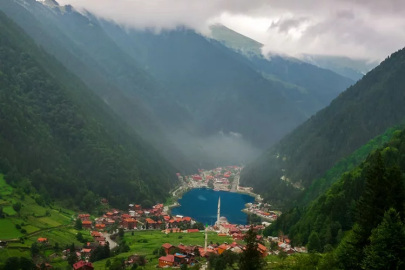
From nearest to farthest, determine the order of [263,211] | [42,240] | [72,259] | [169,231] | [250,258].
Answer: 1. [250,258]
2. [72,259]
3. [42,240]
4. [169,231]
5. [263,211]

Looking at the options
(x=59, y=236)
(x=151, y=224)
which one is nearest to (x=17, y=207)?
(x=59, y=236)

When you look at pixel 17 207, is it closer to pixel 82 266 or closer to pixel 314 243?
pixel 82 266

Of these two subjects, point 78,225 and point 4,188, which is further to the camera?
point 4,188

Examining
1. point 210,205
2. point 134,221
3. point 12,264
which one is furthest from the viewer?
point 210,205

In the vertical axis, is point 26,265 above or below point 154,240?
above

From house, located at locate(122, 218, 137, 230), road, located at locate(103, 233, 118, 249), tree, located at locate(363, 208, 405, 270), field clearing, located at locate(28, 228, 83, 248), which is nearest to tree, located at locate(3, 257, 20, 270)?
field clearing, located at locate(28, 228, 83, 248)

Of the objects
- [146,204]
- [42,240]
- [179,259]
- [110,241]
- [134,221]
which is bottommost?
[146,204]

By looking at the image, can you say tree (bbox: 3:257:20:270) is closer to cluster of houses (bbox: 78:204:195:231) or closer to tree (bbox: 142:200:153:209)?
cluster of houses (bbox: 78:204:195:231)
